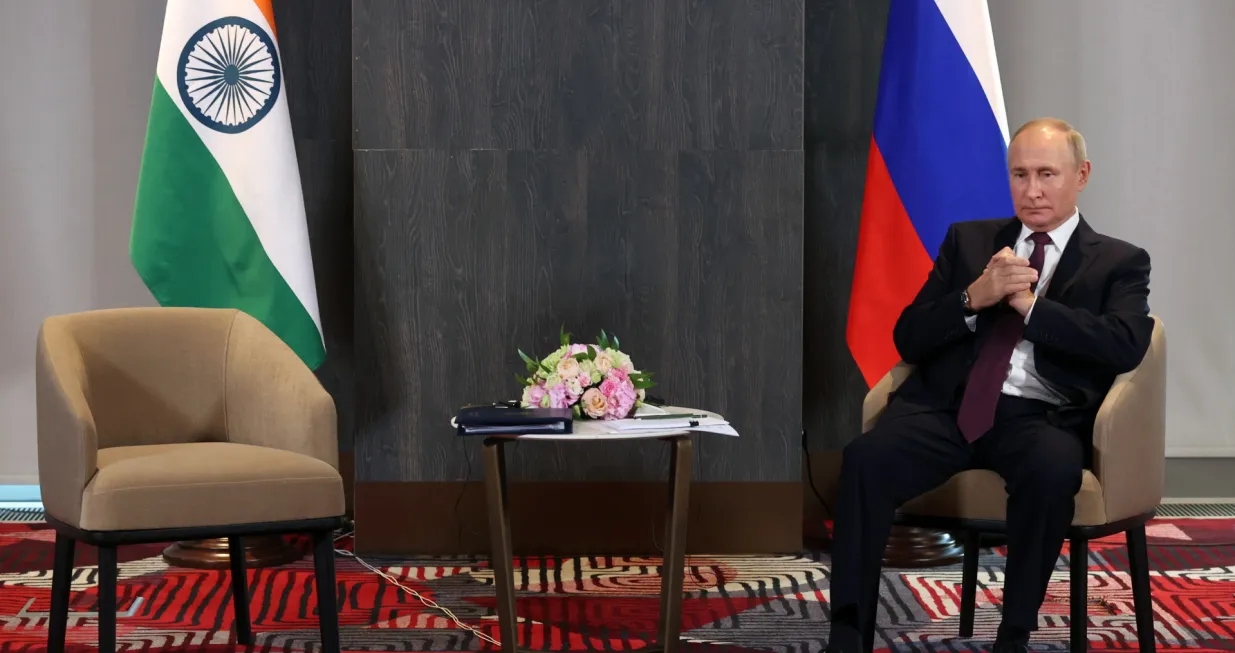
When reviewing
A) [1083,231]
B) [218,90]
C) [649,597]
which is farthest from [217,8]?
[1083,231]

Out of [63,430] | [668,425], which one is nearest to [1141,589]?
[668,425]

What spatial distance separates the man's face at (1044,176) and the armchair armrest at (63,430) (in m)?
2.19

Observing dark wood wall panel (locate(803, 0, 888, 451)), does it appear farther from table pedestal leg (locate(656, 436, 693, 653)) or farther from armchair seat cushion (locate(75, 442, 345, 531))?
armchair seat cushion (locate(75, 442, 345, 531))

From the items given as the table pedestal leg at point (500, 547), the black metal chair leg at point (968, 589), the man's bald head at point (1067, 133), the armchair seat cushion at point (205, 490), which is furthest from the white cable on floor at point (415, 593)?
the man's bald head at point (1067, 133)

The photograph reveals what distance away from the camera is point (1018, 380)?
2854 millimetres

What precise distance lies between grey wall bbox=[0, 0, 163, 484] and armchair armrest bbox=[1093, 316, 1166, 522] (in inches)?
136

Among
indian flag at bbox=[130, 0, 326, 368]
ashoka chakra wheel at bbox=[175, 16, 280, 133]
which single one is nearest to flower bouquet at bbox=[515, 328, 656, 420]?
indian flag at bbox=[130, 0, 326, 368]

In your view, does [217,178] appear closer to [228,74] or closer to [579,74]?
[228,74]

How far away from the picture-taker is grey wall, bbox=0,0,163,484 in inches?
179

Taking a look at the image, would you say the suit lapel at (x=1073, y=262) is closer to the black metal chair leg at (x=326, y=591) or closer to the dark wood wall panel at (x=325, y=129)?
the black metal chair leg at (x=326, y=591)

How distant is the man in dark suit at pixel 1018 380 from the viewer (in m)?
2.60

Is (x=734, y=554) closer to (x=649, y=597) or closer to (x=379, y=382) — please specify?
(x=649, y=597)

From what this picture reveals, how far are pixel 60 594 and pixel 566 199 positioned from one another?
192 centimetres

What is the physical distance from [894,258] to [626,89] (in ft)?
3.38
